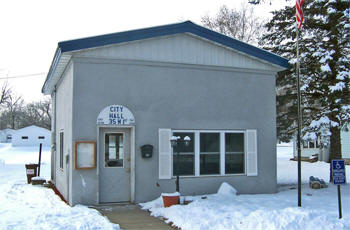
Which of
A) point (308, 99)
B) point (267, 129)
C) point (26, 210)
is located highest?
point (308, 99)

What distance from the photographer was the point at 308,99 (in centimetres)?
1557

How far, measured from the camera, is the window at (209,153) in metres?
12.0

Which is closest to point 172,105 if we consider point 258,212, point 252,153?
point 252,153

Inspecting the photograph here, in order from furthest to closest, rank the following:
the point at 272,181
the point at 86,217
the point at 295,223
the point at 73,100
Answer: the point at 272,181 < the point at 73,100 < the point at 86,217 < the point at 295,223

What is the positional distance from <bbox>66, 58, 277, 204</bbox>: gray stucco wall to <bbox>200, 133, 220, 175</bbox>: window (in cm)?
28

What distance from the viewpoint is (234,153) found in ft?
40.6

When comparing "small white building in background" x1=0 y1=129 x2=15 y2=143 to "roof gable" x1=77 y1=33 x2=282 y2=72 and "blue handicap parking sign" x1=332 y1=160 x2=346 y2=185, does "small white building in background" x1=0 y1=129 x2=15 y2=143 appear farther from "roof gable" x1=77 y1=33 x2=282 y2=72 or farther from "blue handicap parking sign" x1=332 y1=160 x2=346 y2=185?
"blue handicap parking sign" x1=332 y1=160 x2=346 y2=185

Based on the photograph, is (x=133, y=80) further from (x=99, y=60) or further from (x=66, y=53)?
(x=66, y=53)

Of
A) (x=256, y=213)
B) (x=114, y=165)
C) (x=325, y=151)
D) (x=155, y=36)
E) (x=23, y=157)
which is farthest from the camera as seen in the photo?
(x=23, y=157)

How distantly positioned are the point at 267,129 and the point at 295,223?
5.62m

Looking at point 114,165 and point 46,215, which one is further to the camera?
point 114,165

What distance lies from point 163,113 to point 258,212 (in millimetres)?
4444

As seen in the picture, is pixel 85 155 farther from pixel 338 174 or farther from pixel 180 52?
pixel 338 174

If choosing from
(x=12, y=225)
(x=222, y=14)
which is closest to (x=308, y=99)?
(x=12, y=225)
